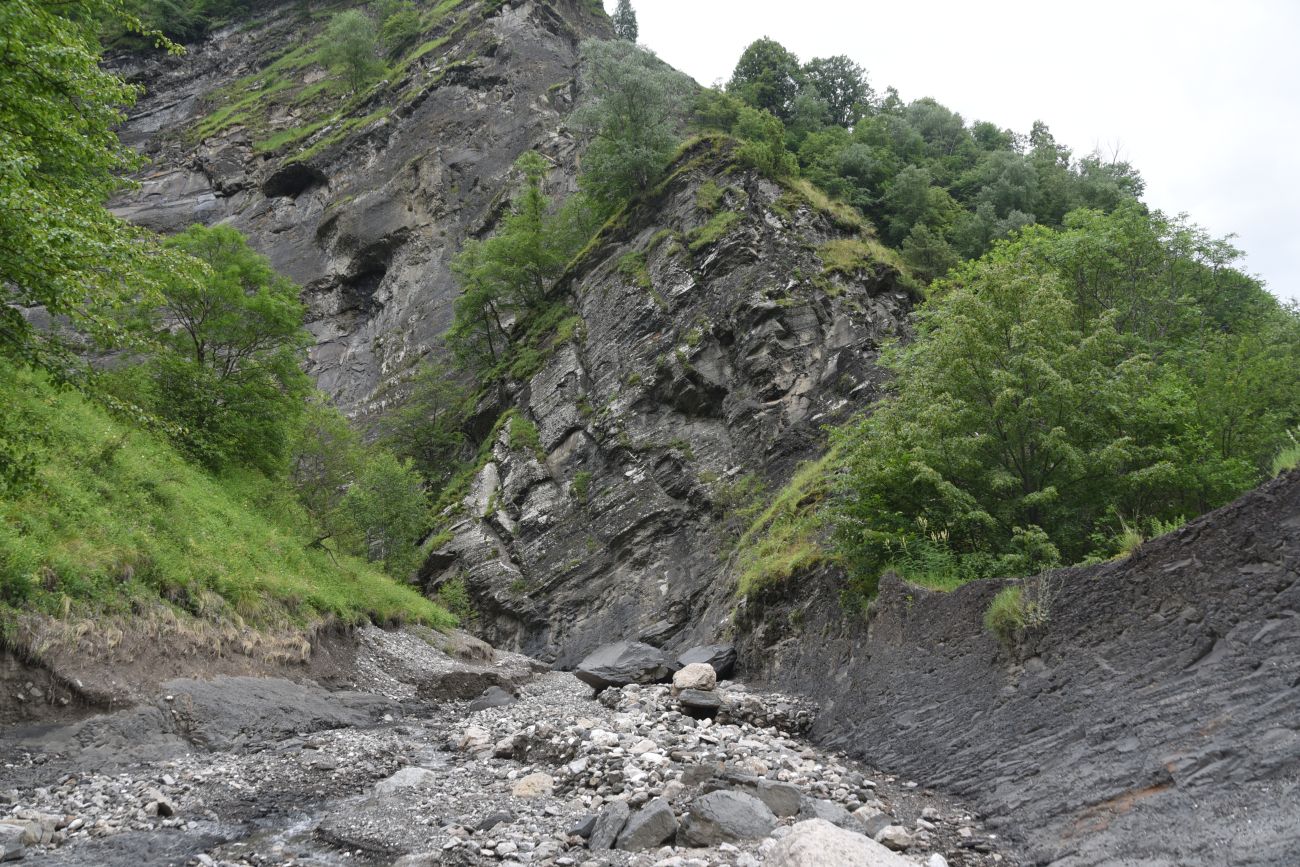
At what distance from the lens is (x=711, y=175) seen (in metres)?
37.6

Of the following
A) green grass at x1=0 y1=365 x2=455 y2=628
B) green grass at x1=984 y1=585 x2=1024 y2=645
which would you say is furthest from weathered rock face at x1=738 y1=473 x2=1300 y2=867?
green grass at x1=0 y1=365 x2=455 y2=628

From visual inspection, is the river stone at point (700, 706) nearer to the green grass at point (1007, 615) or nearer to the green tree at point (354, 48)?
the green grass at point (1007, 615)

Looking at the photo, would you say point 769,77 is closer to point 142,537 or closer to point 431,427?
point 431,427

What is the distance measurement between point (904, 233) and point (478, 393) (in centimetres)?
2646

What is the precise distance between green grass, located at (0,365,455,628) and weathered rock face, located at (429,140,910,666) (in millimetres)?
9432

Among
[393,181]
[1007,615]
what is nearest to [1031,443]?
[1007,615]

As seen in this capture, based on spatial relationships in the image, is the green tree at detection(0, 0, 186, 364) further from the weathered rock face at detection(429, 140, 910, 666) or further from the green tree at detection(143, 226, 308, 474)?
the weathered rock face at detection(429, 140, 910, 666)

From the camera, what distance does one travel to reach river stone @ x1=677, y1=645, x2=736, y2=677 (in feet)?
60.5

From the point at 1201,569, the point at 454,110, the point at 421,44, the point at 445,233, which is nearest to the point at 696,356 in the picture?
the point at 1201,569

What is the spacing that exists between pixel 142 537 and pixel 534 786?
886cm

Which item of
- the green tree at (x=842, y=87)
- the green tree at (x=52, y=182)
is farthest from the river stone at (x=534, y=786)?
the green tree at (x=842, y=87)

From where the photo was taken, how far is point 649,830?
709 centimetres

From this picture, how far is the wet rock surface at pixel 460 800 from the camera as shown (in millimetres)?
6945

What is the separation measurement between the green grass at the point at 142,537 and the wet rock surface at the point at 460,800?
101 inches
